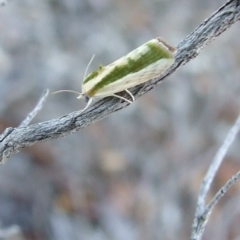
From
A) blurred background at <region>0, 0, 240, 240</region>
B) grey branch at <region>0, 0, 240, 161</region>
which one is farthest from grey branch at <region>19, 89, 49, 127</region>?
blurred background at <region>0, 0, 240, 240</region>

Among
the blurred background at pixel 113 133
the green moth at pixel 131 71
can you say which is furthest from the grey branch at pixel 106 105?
the blurred background at pixel 113 133

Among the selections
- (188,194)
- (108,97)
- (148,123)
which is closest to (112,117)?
(148,123)

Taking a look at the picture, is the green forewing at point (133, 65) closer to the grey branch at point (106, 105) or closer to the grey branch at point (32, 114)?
the grey branch at point (106, 105)

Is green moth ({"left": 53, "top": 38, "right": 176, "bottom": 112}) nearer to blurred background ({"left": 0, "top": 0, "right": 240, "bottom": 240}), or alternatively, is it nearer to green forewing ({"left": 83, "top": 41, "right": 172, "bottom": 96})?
green forewing ({"left": 83, "top": 41, "right": 172, "bottom": 96})

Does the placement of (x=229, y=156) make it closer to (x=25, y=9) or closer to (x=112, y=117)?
(x=112, y=117)

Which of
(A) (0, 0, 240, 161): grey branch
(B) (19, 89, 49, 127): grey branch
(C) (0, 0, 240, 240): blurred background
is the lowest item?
(A) (0, 0, 240, 161): grey branch

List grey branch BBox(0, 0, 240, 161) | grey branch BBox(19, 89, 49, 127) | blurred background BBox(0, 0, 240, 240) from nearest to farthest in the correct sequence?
grey branch BBox(0, 0, 240, 161), grey branch BBox(19, 89, 49, 127), blurred background BBox(0, 0, 240, 240)

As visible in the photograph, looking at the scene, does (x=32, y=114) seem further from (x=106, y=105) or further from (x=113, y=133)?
(x=113, y=133)
